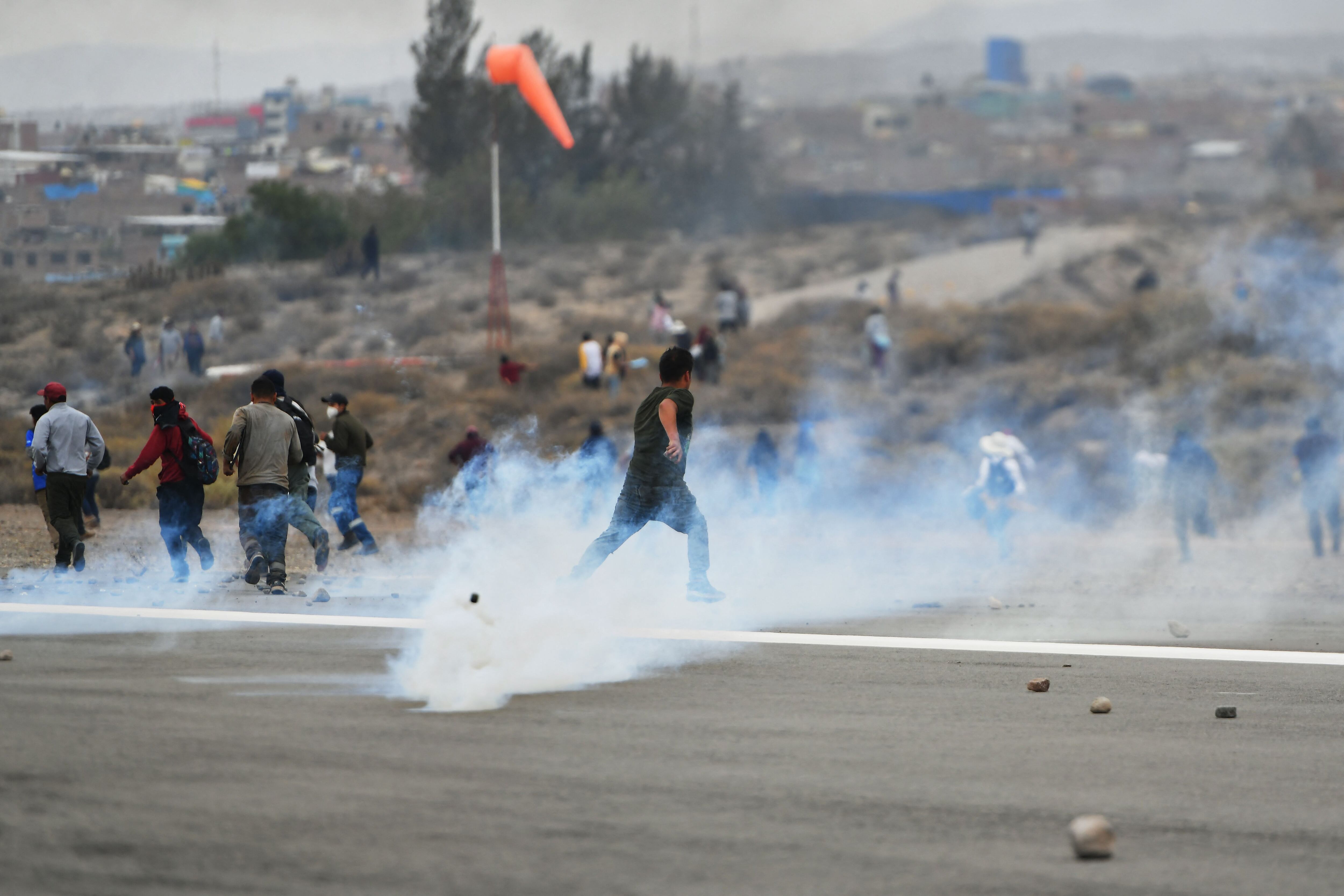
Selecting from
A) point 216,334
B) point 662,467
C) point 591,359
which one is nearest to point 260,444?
point 662,467

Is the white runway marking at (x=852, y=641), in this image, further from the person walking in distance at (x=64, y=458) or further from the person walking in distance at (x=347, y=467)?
the person walking in distance at (x=347, y=467)

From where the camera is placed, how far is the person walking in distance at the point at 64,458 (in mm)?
12805

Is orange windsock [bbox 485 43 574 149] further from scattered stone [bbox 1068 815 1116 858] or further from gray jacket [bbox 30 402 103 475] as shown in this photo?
scattered stone [bbox 1068 815 1116 858]

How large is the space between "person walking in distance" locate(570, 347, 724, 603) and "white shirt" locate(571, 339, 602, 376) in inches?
847

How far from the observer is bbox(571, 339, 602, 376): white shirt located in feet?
102

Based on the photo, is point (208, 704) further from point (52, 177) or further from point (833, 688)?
point (52, 177)

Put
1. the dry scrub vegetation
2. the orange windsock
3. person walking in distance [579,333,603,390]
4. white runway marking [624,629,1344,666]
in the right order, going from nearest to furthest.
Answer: white runway marking [624,629,1344,666], the dry scrub vegetation, the orange windsock, person walking in distance [579,333,603,390]

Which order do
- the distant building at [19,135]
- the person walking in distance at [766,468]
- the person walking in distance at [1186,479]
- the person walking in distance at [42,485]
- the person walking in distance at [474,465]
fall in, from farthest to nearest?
the distant building at [19,135] < the person walking in distance at [766,468] < the person walking in distance at [1186,479] < the person walking in distance at [474,465] < the person walking in distance at [42,485]

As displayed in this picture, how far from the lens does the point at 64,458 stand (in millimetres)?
12867

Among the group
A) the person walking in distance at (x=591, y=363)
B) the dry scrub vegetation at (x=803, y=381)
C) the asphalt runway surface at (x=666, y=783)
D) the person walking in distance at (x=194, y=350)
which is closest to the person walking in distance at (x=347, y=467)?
the dry scrub vegetation at (x=803, y=381)

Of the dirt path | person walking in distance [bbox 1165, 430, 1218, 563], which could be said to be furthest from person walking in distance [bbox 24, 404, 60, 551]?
the dirt path

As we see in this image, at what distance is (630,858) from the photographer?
482cm

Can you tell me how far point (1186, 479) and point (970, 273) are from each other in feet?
138

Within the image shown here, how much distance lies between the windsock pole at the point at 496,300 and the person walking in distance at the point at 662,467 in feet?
78.2
